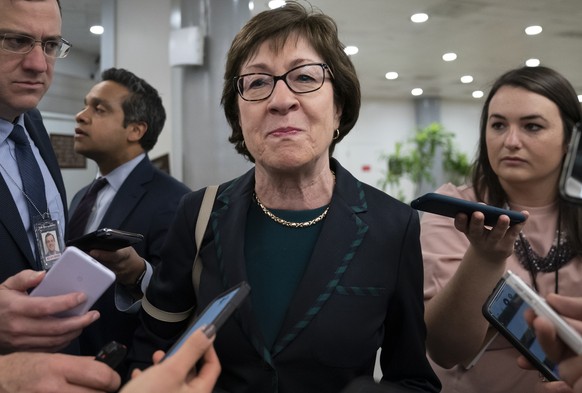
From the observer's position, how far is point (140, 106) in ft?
10.7

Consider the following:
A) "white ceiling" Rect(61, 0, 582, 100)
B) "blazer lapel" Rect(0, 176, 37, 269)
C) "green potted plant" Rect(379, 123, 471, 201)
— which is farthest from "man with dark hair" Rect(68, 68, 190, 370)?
"green potted plant" Rect(379, 123, 471, 201)

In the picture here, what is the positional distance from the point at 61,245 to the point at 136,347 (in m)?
0.39

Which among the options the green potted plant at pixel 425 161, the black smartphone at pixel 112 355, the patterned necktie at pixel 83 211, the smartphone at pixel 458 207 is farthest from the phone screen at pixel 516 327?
the green potted plant at pixel 425 161

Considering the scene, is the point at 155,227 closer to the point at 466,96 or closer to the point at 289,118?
the point at 289,118

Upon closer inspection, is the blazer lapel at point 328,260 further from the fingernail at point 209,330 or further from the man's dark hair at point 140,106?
the man's dark hair at point 140,106

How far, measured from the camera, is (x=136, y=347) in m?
1.60

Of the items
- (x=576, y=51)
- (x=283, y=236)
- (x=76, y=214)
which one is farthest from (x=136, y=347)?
(x=576, y=51)

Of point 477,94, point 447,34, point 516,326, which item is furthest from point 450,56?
point 516,326

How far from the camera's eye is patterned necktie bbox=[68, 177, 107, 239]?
9.38ft

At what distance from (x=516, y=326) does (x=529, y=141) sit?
893 mm

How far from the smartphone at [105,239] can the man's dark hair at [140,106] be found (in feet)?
5.37

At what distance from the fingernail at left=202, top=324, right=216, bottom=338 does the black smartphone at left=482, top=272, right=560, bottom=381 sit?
617 mm

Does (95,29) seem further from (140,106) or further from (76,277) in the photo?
(76,277)

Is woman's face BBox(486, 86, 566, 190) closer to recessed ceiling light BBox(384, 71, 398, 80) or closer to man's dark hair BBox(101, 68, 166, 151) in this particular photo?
man's dark hair BBox(101, 68, 166, 151)
